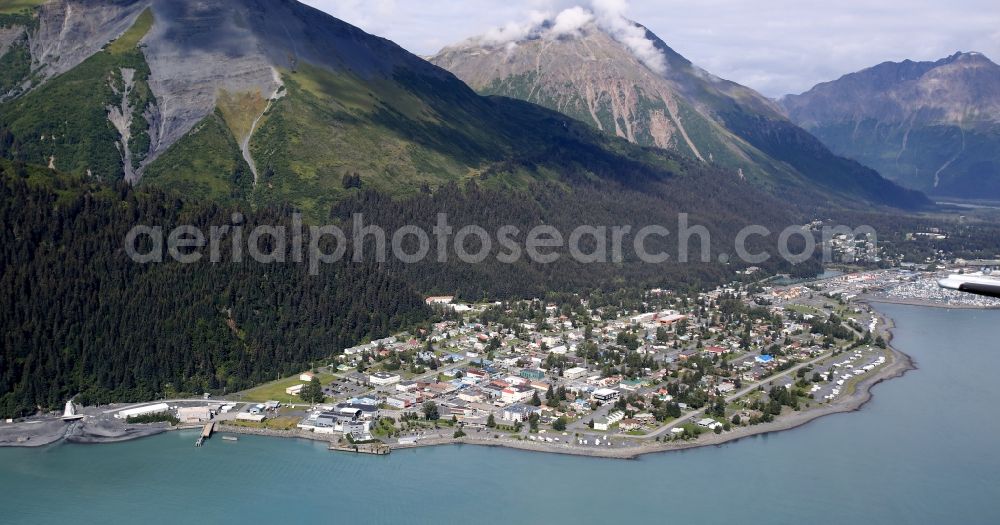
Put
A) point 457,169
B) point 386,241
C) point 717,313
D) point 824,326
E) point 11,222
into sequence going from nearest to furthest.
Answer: point 11,222 → point 824,326 → point 717,313 → point 386,241 → point 457,169

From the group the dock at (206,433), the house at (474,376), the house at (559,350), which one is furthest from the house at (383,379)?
the house at (559,350)

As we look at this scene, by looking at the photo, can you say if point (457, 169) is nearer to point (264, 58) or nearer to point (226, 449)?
point (264, 58)

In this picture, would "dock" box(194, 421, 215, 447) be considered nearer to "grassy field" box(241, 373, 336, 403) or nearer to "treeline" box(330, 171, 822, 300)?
"grassy field" box(241, 373, 336, 403)

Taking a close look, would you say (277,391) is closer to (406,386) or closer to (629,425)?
(406,386)

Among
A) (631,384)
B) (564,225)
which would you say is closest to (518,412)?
(631,384)

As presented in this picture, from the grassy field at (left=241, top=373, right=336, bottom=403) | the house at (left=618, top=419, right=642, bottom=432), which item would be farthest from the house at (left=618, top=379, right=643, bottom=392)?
the grassy field at (left=241, top=373, right=336, bottom=403)

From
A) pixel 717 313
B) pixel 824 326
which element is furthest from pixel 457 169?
pixel 824 326
